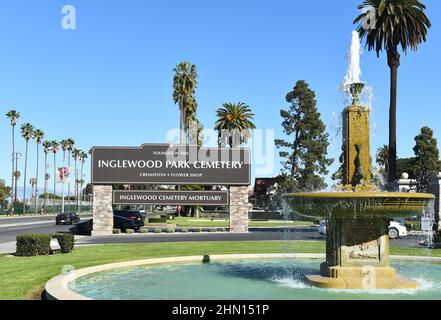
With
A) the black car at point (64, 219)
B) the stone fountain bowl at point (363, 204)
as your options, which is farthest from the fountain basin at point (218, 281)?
the black car at point (64, 219)

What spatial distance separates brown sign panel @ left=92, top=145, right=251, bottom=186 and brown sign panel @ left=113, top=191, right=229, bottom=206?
44.4 inches

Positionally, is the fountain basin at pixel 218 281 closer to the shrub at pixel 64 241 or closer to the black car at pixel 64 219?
the shrub at pixel 64 241

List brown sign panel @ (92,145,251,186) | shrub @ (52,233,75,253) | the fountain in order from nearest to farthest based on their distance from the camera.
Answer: the fountain, shrub @ (52,233,75,253), brown sign panel @ (92,145,251,186)

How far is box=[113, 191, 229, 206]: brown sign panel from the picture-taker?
36.9 m

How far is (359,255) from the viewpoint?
1173cm

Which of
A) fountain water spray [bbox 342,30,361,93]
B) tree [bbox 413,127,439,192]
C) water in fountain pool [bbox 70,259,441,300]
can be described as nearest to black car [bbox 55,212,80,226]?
water in fountain pool [bbox 70,259,441,300]

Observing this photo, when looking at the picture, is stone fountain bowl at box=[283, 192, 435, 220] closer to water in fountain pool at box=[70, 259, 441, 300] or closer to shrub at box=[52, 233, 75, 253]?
water in fountain pool at box=[70, 259, 441, 300]

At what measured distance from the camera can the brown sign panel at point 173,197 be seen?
36906 mm

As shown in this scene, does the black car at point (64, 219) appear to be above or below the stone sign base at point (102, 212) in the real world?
below

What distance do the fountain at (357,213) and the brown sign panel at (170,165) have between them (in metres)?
24.8

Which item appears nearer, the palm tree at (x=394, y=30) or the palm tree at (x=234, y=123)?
the palm tree at (x=394, y=30)

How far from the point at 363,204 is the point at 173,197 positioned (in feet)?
93.3
